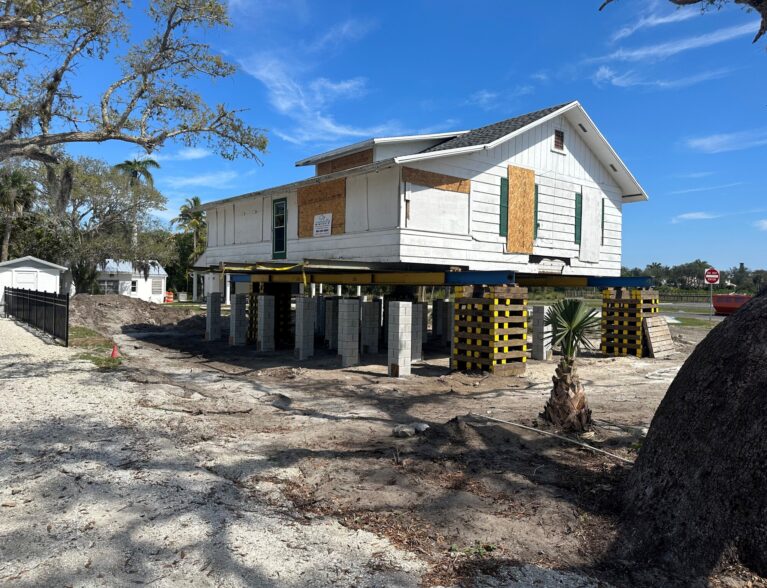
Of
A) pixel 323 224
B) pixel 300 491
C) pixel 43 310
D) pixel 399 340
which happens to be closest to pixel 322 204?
pixel 323 224

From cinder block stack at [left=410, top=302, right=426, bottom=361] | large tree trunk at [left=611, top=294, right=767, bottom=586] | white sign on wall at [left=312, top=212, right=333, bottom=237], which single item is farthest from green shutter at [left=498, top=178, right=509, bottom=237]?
large tree trunk at [left=611, top=294, right=767, bottom=586]

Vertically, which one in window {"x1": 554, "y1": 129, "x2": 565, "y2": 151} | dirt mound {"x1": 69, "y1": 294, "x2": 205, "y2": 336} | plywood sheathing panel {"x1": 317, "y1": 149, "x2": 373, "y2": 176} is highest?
window {"x1": 554, "y1": 129, "x2": 565, "y2": 151}

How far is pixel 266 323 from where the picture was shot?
19219mm

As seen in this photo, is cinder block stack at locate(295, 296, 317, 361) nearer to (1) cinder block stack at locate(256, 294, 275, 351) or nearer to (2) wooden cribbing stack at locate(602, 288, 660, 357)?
(1) cinder block stack at locate(256, 294, 275, 351)

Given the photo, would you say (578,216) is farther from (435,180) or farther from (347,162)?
(347,162)

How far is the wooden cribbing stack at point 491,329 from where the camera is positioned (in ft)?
44.8

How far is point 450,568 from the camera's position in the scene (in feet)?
12.9

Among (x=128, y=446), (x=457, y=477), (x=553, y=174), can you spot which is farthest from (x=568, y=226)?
(x=128, y=446)

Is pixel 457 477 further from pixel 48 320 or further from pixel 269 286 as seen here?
pixel 48 320

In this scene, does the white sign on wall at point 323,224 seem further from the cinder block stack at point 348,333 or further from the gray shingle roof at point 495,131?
the gray shingle roof at point 495,131

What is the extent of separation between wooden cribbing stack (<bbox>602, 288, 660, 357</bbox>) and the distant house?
41.5 metres

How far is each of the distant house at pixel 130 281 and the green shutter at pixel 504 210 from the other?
4060cm

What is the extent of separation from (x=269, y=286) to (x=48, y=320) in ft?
25.8

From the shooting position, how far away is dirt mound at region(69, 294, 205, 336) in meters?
26.5
